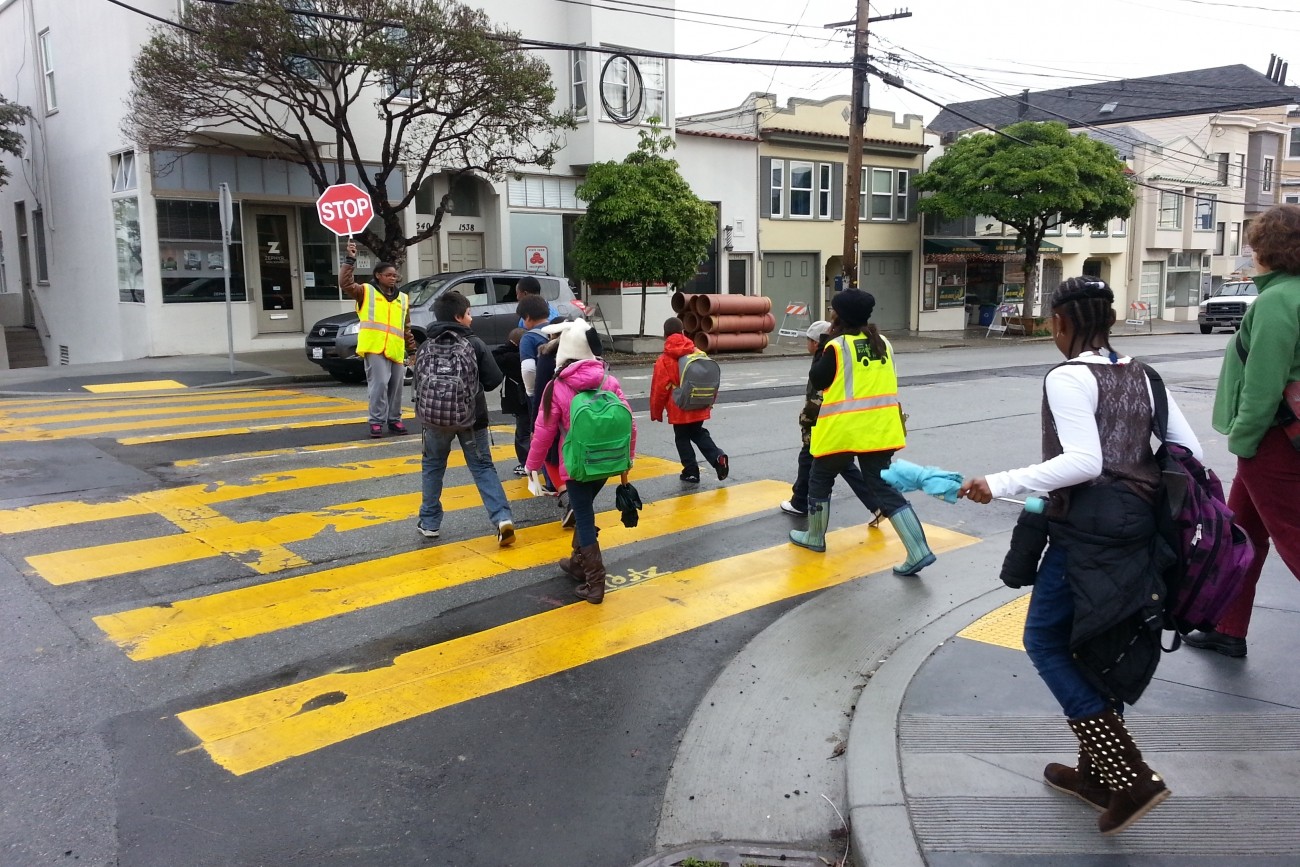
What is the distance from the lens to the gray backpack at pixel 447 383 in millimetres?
6805

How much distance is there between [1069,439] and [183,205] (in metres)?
19.5

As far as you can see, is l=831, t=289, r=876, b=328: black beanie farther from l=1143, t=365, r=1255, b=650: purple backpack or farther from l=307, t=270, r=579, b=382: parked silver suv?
l=307, t=270, r=579, b=382: parked silver suv

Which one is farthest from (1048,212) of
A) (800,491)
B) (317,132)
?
(800,491)

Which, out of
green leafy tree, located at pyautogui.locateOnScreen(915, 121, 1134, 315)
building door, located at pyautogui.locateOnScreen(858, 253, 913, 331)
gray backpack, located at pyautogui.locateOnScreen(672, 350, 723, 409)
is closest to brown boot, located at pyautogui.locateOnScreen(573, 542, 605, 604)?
gray backpack, located at pyautogui.locateOnScreen(672, 350, 723, 409)

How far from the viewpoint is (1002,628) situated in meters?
5.39

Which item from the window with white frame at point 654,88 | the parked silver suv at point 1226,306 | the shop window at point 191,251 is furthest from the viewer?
the parked silver suv at point 1226,306

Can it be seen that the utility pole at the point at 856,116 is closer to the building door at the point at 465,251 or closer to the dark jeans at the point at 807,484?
the building door at the point at 465,251

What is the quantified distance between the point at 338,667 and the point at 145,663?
93 cm

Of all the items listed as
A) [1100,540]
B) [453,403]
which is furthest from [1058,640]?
[453,403]

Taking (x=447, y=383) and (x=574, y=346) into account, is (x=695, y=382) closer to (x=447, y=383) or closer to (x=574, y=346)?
(x=447, y=383)

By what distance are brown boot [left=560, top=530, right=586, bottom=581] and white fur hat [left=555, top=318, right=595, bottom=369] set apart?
105 cm

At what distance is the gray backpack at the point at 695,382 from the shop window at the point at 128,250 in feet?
48.4

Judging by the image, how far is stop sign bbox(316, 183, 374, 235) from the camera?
1401 centimetres

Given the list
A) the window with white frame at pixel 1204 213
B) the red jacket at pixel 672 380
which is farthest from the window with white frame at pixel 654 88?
the window with white frame at pixel 1204 213
